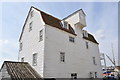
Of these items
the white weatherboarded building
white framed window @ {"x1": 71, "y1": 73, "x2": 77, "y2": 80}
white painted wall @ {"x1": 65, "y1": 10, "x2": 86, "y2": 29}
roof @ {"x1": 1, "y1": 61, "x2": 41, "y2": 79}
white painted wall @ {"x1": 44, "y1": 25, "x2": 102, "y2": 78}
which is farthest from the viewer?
white painted wall @ {"x1": 65, "y1": 10, "x2": 86, "y2": 29}

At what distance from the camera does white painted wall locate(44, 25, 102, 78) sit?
11.9 m

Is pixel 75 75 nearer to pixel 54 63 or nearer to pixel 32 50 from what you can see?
pixel 54 63

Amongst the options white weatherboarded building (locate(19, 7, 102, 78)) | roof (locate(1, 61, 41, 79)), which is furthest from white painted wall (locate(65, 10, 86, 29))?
roof (locate(1, 61, 41, 79))

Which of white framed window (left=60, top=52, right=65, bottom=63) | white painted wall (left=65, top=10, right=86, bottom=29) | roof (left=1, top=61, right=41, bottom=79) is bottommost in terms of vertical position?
roof (left=1, top=61, right=41, bottom=79)

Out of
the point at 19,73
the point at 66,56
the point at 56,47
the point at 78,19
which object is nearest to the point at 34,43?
the point at 56,47

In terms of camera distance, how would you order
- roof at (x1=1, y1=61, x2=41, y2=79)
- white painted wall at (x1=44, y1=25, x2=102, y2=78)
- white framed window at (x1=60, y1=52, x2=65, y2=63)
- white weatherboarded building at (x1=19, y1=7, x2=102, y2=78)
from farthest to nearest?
white framed window at (x1=60, y1=52, x2=65, y2=63), white weatherboarded building at (x1=19, y1=7, x2=102, y2=78), white painted wall at (x1=44, y1=25, x2=102, y2=78), roof at (x1=1, y1=61, x2=41, y2=79)

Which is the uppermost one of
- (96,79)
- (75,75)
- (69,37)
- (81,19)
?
(81,19)

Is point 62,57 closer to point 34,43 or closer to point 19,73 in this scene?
point 34,43

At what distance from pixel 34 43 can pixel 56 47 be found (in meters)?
3.29

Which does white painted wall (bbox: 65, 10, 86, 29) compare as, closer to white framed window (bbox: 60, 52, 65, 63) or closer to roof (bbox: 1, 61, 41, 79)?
white framed window (bbox: 60, 52, 65, 63)

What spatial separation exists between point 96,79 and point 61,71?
30.8 feet

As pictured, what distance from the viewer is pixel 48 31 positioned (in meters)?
12.6

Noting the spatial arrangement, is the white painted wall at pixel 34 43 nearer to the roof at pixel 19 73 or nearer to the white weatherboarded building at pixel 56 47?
the white weatherboarded building at pixel 56 47

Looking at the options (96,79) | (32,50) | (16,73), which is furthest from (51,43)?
(96,79)
